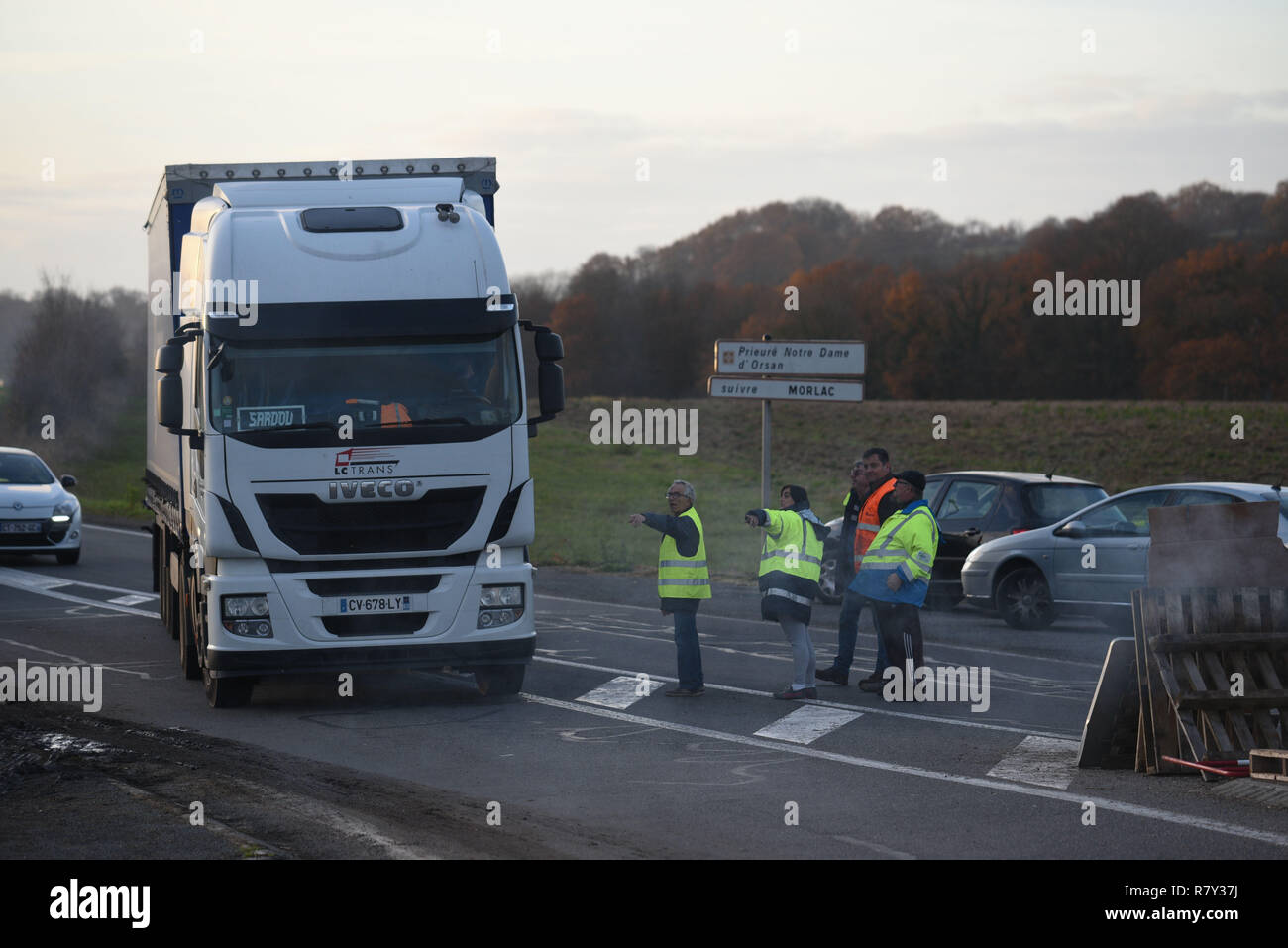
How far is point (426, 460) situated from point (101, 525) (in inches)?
899

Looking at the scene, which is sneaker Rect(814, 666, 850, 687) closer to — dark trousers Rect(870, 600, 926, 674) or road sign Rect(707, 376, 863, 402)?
dark trousers Rect(870, 600, 926, 674)

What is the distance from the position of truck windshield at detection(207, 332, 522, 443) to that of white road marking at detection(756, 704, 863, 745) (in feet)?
9.36

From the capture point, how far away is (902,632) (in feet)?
38.4

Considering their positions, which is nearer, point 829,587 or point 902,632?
point 902,632

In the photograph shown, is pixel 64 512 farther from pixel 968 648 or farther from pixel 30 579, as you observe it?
pixel 968 648

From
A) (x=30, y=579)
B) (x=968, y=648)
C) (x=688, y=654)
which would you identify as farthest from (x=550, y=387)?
(x=30, y=579)

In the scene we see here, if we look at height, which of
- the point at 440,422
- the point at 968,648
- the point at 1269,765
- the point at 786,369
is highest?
the point at 786,369

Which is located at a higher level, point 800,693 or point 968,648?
point 800,693

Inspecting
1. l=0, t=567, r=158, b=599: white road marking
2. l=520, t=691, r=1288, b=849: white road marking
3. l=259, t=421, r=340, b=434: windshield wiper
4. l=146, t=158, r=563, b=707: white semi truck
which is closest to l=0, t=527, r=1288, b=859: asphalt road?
l=520, t=691, r=1288, b=849: white road marking

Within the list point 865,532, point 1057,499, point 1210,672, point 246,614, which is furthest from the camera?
point 1057,499

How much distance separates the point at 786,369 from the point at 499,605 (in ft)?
35.1

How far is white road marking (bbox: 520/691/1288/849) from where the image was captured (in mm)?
7039

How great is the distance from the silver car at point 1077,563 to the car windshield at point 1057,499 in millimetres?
791

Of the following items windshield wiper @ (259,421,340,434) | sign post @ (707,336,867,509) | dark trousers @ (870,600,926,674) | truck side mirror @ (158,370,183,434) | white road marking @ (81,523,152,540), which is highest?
sign post @ (707,336,867,509)
